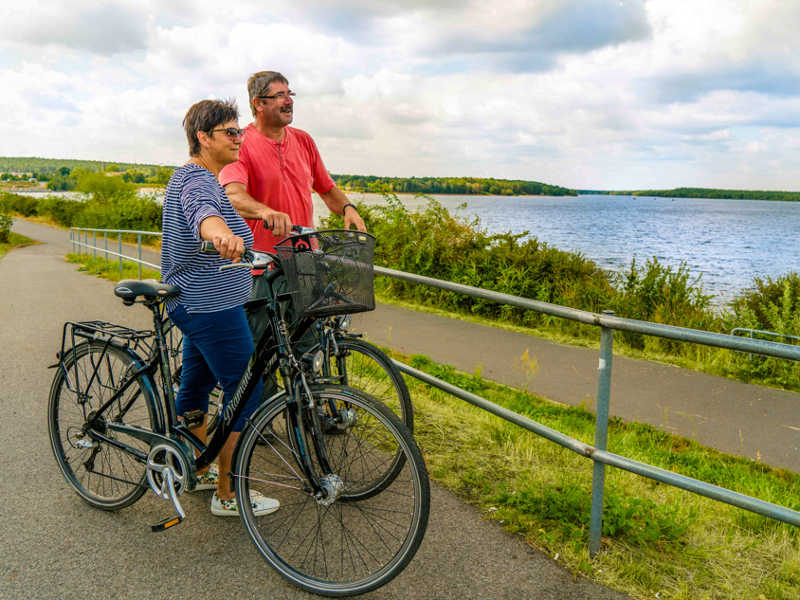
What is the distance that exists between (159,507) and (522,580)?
1983mm

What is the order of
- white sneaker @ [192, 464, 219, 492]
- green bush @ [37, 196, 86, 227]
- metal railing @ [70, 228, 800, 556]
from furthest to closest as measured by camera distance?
green bush @ [37, 196, 86, 227], white sneaker @ [192, 464, 219, 492], metal railing @ [70, 228, 800, 556]

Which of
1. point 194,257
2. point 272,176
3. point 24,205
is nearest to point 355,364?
point 194,257

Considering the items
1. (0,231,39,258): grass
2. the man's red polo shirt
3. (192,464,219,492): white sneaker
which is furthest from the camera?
(0,231,39,258): grass

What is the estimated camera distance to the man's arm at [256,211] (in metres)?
3.07

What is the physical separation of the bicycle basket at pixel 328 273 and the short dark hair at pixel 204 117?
70 centimetres

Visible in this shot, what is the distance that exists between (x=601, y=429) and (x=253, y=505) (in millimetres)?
1707

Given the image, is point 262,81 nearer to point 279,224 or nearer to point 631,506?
point 279,224

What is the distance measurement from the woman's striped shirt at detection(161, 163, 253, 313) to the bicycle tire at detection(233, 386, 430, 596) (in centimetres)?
61

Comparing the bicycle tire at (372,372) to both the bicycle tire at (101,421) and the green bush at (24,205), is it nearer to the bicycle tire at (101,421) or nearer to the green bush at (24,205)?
the bicycle tire at (101,421)

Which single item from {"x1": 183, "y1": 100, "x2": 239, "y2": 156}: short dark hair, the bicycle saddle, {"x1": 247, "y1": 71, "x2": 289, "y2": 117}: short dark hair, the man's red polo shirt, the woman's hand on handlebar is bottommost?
the bicycle saddle

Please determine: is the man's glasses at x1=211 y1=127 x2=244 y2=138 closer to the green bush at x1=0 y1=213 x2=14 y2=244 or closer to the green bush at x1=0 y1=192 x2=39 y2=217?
the green bush at x1=0 y1=213 x2=14 y2=244

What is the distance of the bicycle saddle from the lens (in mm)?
2855

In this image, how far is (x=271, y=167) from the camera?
383cm

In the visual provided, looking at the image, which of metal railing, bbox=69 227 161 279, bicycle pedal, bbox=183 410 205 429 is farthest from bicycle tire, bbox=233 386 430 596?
metal railing, bbox=69 227 161 279
